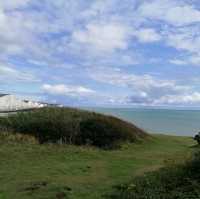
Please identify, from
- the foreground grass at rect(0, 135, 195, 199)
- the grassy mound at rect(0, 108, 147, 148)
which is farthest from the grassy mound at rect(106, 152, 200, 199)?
the grassy mound at rect(0, 108, 147, 148)

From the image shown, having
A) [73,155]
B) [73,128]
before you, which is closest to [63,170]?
[73,155]

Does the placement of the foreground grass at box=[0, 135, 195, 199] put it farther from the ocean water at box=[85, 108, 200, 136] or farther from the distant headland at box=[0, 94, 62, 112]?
the distant headland at box=[0, 94, 62, 112]

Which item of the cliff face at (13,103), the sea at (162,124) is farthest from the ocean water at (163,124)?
the cliff face at (13,103)

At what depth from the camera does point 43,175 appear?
1023cm

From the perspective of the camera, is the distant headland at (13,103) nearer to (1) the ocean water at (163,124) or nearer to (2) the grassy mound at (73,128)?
(1) the ocean water at (163,124)

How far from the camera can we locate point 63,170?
11078mm

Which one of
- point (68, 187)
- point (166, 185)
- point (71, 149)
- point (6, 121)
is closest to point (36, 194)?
point (68, 187)

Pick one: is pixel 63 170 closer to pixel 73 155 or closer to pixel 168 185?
pixel 73 155

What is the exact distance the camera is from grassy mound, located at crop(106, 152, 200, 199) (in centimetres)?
730

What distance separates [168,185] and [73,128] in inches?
506

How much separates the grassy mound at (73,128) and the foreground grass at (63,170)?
2.41 m

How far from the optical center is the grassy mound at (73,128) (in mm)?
19953

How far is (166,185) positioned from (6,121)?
15.4 metres

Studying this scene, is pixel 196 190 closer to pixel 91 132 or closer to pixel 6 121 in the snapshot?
pixel 91 132
